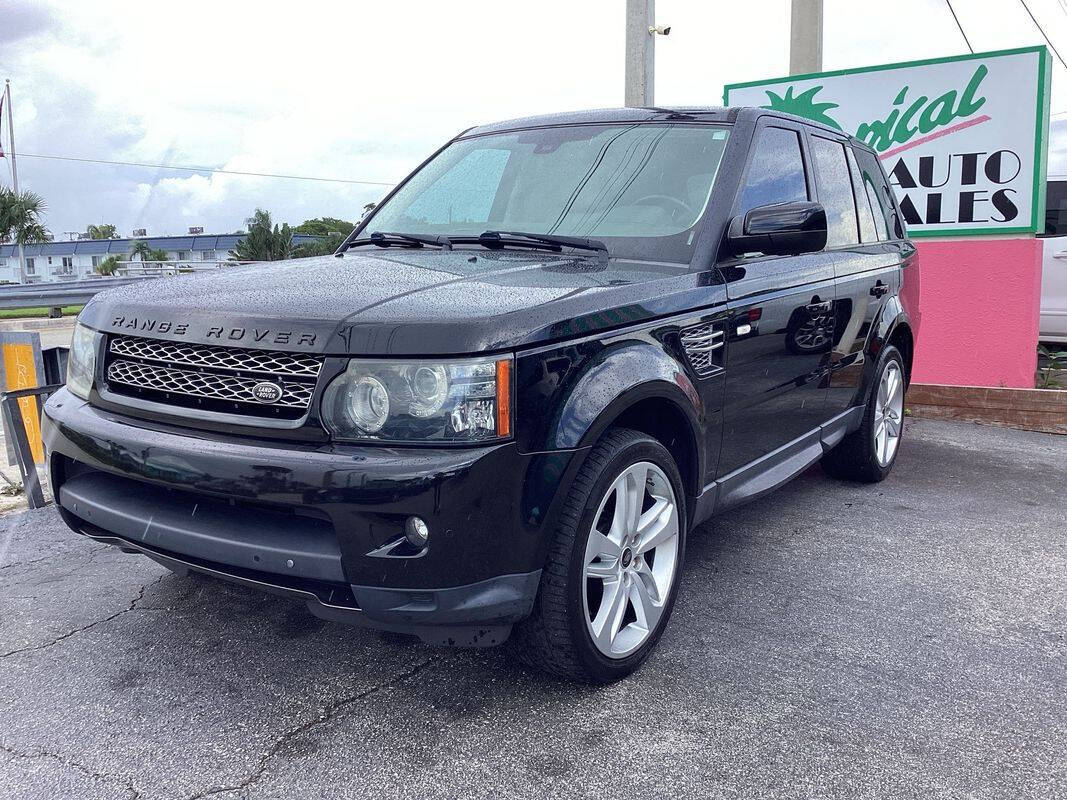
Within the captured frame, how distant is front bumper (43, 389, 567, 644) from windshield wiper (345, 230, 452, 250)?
53.6 inches

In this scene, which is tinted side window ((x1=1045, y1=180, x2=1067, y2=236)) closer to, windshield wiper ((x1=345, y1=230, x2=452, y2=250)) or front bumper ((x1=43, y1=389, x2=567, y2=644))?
windshield wiper ((x1=345, y1=230, x2=452, y2=250))

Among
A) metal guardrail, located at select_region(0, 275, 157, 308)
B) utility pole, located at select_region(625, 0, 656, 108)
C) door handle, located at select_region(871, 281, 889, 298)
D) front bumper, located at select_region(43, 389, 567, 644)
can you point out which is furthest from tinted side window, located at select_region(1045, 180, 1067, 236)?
metal guardrail, located at select_region(0, 275, 157, 308)

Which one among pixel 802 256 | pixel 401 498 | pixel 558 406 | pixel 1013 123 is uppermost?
pixel 1013 123

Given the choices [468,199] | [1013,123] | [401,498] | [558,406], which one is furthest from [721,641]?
[1013,123]

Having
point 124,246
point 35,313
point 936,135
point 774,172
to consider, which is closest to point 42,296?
point 35,313

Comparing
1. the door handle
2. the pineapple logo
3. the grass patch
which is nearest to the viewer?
the door handle

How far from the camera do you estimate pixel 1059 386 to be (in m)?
8.00

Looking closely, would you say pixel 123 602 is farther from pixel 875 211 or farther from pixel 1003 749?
pixel 875 211

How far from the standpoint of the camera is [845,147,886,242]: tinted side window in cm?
485

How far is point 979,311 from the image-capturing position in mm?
7602

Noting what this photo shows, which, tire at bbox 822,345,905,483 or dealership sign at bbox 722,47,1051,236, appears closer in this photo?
tire at bbox 822,345,905,483

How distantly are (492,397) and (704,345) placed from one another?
1.07 m

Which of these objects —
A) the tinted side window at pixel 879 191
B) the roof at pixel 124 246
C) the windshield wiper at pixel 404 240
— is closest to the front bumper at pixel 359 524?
the windshield wiper at pixel 404 240

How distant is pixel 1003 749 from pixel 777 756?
2.09 feet
